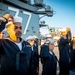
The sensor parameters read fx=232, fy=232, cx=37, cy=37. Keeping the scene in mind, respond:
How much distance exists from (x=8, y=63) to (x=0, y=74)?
19cm

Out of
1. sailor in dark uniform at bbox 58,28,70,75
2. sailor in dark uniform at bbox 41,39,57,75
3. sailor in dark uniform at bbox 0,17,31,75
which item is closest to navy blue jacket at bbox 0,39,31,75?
sailor in dark uniform at bbox 0,17,31,75

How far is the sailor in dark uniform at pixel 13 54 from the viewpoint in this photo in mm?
3209

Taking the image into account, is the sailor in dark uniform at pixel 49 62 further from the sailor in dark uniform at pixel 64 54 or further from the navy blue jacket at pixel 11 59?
the navy blue jacket at pixel 11 59

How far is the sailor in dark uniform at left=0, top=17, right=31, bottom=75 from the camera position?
321 cm

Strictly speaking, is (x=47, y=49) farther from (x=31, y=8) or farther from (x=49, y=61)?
(x=31, y=8)

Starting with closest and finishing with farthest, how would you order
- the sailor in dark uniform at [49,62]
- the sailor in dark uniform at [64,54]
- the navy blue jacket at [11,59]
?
the navy blue jacket at [11,59], the sailor in dark uniform at [49,62], the sailor in dark uniform at [64,54]

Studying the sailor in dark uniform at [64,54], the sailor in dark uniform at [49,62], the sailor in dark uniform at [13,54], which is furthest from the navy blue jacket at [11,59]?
the sailor in dark uniform at [64,54]

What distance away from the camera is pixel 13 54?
327 centimetres

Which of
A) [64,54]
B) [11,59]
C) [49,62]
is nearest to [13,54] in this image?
[11,59]

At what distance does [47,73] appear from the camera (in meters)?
5.37

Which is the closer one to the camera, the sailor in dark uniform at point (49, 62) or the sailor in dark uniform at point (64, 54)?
the sailor in dark uniform at point (49, 62)

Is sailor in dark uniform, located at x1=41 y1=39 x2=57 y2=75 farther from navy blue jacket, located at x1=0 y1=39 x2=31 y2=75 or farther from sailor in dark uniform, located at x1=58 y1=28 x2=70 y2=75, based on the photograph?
navy blue jacket, located at x1=0 y1=39 x2=31 y2=75

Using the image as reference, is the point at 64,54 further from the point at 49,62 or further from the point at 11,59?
the point at 11,59

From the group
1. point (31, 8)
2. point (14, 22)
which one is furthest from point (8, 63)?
point (31, 8)
